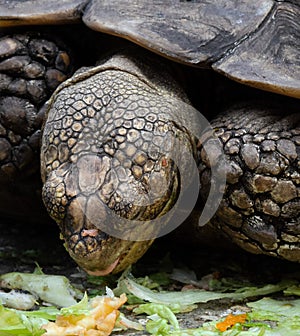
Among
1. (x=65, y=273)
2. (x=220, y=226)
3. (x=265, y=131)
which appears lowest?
(x=65, y=273)

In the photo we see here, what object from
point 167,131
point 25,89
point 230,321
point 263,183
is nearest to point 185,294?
point 230,321

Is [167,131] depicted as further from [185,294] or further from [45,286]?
[45,286]

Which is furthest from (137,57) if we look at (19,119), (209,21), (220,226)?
(220,226)

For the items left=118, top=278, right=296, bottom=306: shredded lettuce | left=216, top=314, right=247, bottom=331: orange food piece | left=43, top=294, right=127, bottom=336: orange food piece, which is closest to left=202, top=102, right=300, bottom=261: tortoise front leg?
left=118, top=278, right=296, bottom=306: shredded lettuce

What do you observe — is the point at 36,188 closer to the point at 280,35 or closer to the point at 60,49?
the point at 60,49

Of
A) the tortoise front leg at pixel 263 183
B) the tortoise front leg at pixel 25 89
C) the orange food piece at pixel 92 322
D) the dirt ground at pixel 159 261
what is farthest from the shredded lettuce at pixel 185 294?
the tortoise front leg at pixel 25 89

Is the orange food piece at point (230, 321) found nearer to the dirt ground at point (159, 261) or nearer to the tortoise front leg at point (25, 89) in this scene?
the dirt ground at point (159, 261)
